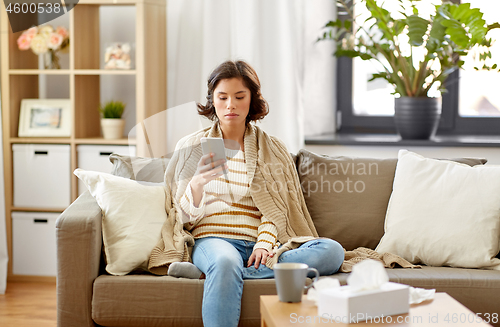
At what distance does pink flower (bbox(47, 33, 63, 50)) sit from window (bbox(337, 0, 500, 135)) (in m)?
1.59

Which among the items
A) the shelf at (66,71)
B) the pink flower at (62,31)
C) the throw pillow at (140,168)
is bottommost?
the throw pillow at (140,168)

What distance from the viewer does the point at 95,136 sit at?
118 inches

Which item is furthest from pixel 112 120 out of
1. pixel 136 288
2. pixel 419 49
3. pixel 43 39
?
pixel 419 49

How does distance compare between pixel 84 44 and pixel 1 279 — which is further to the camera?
pixel 84 44

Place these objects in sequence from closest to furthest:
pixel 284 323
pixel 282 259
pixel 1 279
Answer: pixel 284 323 → pixel 282 259 → pixel 1 279

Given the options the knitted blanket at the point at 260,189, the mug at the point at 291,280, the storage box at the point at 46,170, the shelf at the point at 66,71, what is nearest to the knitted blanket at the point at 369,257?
the knitted blanket at the point at 260,189

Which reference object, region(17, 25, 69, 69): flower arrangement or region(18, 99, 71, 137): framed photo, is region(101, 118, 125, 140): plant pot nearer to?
region(18, 99, 71, 137): framed photo

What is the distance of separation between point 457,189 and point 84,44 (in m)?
2.01

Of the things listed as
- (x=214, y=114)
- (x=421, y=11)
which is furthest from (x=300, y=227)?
(x=421, y=11)

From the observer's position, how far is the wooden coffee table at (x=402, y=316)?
1142mm

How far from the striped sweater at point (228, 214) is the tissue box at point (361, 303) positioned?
2.34 feet

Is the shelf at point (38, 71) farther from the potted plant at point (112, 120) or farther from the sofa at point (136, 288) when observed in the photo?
the sofa at point (136, 288)

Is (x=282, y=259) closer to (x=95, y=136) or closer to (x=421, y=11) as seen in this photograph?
(x=95, y=136)

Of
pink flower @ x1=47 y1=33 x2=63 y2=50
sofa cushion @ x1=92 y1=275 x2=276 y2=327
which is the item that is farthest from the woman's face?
pink flower @ x1=47 y1=33 x2=63 y2=50
